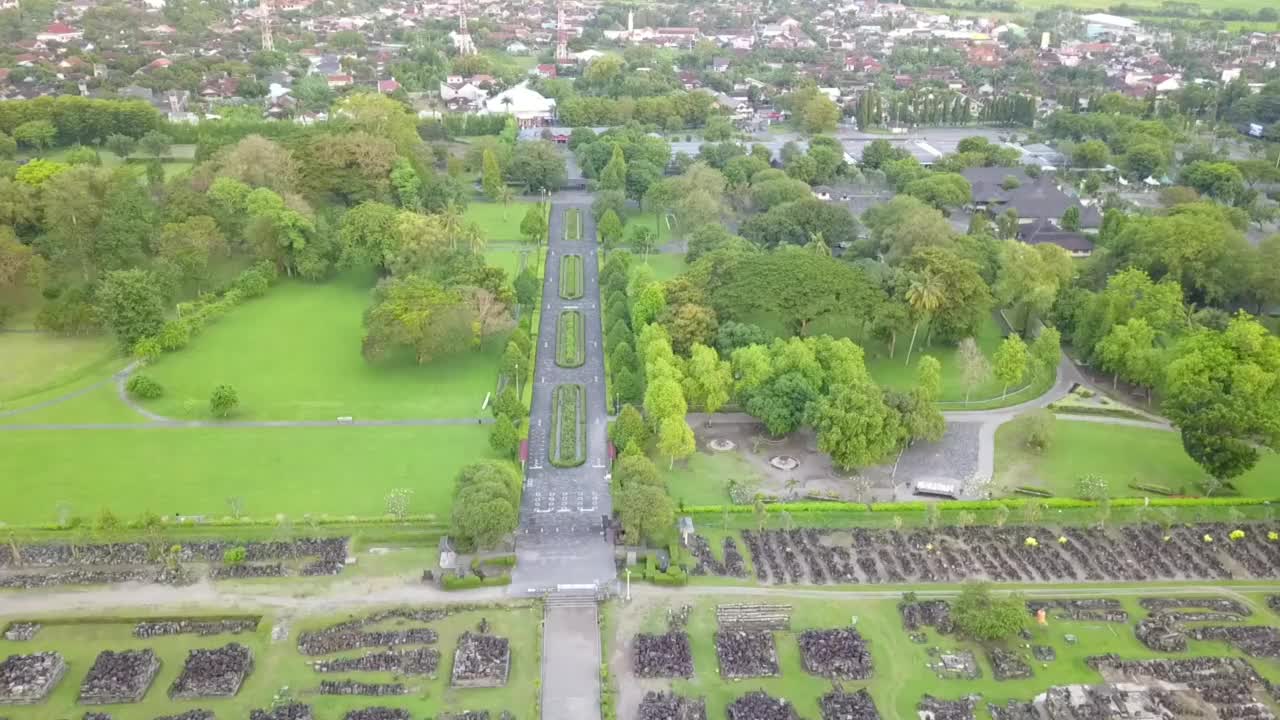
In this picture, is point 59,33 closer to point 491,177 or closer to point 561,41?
point 561,41

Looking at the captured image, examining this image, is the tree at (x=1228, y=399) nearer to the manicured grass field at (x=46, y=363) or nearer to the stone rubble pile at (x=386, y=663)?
the stone rubble pile at (x=386, y=663)

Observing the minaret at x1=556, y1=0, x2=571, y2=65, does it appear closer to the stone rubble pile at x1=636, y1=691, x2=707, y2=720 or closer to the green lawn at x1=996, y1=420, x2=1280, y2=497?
the green lawn at x1=996, y1=420, x2=1280, y2=497

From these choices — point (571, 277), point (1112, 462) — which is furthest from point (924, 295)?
point (571, 277)

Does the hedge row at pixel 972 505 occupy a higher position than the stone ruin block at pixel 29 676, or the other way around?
the hedge row at pixel 972 505

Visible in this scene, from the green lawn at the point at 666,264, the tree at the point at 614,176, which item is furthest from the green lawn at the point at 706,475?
the tree at the point at 614,176

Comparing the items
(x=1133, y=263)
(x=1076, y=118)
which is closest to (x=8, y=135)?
(x=1133, y=263)

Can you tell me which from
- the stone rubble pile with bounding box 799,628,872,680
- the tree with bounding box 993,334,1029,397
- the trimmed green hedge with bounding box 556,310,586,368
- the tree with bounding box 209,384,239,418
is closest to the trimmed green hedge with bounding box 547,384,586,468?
the trimmed green hedge with bounding box 556,310,586,368
